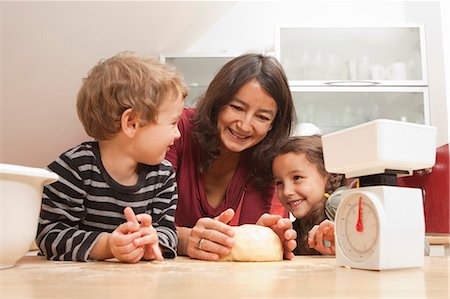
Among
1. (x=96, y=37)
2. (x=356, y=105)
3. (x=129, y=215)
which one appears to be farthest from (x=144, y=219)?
(x=356, y=105)

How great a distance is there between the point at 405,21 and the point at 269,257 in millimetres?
3318

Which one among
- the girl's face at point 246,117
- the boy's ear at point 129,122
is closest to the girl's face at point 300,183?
the girl's face at point 246,117

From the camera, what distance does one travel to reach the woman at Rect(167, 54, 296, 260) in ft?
5.05

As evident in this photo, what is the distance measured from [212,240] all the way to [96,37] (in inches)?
81.6

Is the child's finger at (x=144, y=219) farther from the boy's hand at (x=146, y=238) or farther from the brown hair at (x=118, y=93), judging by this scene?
the brown hair at (x=118, y=93)

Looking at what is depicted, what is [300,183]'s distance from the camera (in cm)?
154

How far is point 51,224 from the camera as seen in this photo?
3.37 feet

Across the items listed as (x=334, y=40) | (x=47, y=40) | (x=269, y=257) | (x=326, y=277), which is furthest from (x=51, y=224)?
(x=334, y=40)

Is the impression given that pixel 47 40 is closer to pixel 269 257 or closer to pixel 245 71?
pixel 245 71

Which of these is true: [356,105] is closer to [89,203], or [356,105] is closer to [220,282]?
[89,203]

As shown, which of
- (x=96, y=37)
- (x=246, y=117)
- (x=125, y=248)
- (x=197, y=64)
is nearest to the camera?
(x=125, y=248)

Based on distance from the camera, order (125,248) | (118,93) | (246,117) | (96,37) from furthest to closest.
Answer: (96,37)
(246,117)
(118,93)
(125,248)

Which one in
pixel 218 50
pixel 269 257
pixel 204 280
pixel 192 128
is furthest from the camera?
pixel 218 50

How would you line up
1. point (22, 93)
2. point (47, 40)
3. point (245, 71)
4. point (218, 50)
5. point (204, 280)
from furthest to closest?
point (218, 50)
point (22, 93)
point (47, 40)
point (245, 71)
point (204, 280)
